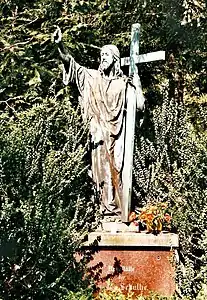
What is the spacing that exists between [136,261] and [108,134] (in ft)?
4.75

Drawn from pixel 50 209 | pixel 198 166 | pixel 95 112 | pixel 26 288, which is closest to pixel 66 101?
pixel 95 112

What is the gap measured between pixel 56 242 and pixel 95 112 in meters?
2.05

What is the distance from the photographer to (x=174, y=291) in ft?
21.3

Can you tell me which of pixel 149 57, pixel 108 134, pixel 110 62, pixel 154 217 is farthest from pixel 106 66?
pixel 154 217

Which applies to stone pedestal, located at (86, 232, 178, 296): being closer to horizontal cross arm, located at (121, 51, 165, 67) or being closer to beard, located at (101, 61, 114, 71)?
beard, located at (101, 61, 114, 71)

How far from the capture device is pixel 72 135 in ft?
24.1

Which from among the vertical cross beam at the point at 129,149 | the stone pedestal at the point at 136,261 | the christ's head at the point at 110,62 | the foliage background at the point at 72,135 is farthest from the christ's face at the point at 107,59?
the stone pedestal at the point at 136,261

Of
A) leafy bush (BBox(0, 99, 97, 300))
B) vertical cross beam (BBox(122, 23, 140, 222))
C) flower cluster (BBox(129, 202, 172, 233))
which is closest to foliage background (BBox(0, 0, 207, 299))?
leafy bush (BBox(0, 99, 97, 300))

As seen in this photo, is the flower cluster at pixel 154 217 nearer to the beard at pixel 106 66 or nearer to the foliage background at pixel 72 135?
the foliage background at pixel 72 135

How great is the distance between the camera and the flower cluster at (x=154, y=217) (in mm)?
6910

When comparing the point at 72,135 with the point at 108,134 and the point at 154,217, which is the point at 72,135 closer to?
the point at 108,134

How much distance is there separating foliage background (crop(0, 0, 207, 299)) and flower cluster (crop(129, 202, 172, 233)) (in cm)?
13

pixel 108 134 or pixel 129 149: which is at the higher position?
pixel 108 134

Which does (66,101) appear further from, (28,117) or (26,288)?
(26,288)
